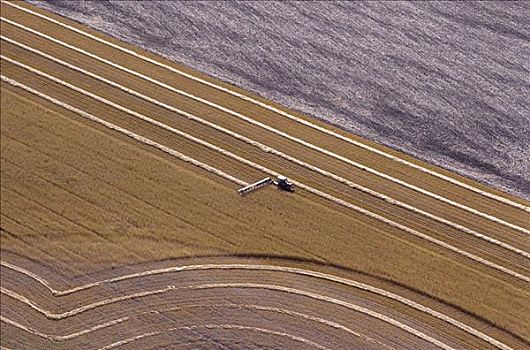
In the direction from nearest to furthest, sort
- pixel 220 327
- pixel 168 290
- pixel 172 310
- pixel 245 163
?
pixel 220 327 → pixel 172 310 → pixel 168 290 → pixel 245 163

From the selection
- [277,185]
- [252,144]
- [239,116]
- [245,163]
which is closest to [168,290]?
[277,185]

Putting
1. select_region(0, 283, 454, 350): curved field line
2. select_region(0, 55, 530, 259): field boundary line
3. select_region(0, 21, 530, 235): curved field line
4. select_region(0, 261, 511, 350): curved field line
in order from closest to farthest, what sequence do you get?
select_region(0, 283, 454, 350): curved field line
select_region(0, 261, 511, 350): curved field line
select_region(0, 55, 530, 259): field boundary line
select_region(0, 21, 530, 235): curved field line

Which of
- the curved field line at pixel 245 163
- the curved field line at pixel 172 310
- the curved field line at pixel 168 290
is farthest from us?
the curved field line at pixel 245 163

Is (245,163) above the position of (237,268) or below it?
above

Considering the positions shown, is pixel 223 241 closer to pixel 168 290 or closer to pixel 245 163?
pixel 168 290

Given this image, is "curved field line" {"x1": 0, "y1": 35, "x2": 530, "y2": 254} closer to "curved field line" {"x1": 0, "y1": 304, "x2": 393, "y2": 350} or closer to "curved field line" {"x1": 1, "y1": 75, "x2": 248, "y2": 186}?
"curved field line" {"x1": 1, "y1": 75, "x2": 248, "y2": 186}

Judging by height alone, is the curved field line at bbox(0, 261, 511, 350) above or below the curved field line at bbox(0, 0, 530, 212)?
below

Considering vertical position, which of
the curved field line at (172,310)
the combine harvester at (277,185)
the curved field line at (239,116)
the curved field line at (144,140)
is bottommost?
the curved field line at (172,310)

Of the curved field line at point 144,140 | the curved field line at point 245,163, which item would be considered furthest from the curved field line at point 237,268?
the curved field line at point 144,140

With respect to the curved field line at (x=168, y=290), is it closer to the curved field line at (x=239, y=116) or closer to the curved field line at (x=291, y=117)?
the curved field line at (x=239, y=116)

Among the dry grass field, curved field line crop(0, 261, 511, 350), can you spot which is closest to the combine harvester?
the dry grass field
